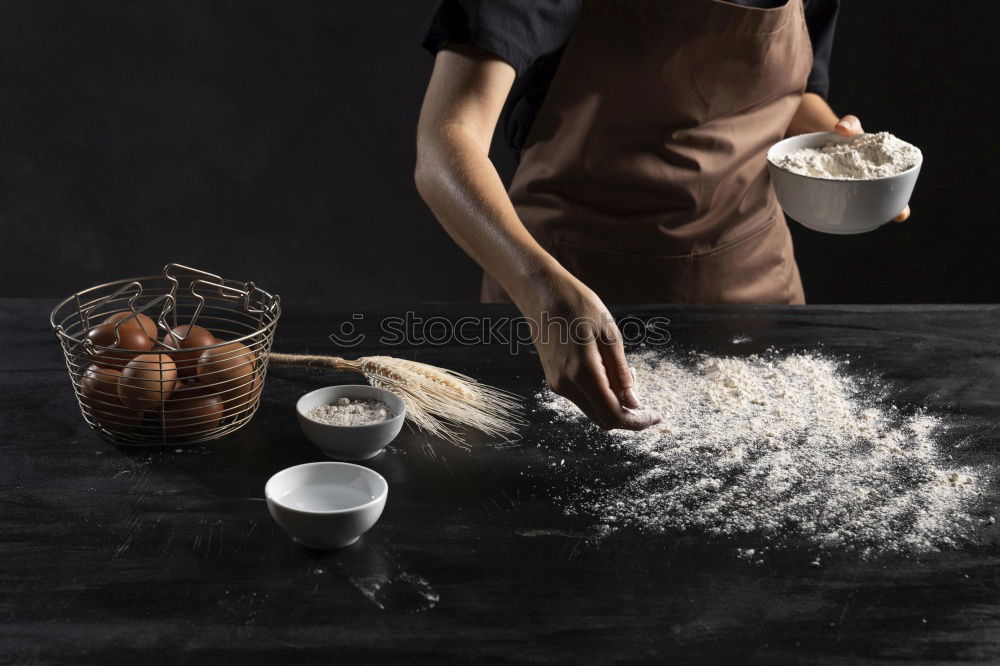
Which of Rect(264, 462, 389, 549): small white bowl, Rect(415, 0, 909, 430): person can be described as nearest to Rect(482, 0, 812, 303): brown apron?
Rect(415, 0, 909, 430): person

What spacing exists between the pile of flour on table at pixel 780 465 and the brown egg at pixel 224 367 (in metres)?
0.39

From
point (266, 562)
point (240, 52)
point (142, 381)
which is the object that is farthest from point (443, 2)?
point (240, 52)

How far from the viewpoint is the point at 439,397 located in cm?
133

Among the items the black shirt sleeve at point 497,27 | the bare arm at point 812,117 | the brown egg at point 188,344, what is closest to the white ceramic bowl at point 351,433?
the brown egg at point 188,344

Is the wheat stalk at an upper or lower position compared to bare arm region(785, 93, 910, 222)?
lower

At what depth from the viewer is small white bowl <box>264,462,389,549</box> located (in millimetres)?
975

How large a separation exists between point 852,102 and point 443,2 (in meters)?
1.81

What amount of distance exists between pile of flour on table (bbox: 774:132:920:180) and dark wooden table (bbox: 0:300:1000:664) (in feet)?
1.26

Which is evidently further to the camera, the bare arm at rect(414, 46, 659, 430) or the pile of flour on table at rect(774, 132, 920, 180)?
the pile of flour on table at rect(774, 132, 920, 180)

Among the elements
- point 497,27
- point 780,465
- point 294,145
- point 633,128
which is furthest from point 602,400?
point 294,145

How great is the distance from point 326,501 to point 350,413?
0.19 meters

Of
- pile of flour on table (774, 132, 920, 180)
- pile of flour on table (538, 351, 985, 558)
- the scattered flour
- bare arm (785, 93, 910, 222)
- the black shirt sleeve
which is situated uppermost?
the black shirt sleeve

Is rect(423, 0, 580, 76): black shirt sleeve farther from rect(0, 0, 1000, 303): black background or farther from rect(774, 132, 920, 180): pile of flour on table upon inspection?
rect(0, 0, 1000, 303): black background

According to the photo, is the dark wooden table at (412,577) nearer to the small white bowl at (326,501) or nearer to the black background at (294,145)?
the small white bowl at (326,501)
